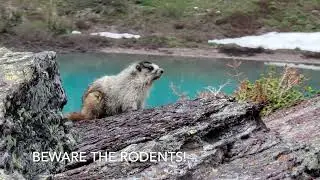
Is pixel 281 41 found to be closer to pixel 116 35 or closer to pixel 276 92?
pixel 116 35

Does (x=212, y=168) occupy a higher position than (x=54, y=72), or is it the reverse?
(x=54, y=72)

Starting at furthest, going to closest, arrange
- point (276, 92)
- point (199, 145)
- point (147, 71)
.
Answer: point (276, 92) → point (147, 71) → point (199, 145)

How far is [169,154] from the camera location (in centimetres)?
526

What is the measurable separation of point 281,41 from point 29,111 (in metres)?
31.8

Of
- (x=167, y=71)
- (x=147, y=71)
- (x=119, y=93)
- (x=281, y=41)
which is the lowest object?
(x=167, y=71)

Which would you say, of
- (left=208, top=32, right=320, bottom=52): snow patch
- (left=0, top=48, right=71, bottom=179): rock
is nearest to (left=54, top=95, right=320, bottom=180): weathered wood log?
(left=0, top=48, right=71, bottom=179): rock

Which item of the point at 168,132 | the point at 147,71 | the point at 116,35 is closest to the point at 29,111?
the point at 168,132

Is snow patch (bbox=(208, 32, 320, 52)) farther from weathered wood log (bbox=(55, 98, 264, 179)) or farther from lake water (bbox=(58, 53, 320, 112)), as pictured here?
weathered wood log (bbox=(55, 98, 264, 179))

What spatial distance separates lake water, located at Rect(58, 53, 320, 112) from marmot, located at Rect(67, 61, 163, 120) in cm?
1338

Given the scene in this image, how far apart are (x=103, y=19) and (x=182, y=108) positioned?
32.1 meters

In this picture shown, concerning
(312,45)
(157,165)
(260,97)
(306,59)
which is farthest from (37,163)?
(312,45)

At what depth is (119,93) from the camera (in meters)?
8.68

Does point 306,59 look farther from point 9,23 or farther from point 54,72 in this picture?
point 54,72

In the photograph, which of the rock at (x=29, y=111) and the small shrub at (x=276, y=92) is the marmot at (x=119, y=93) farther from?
the small shrub at (x=276, y=92)
